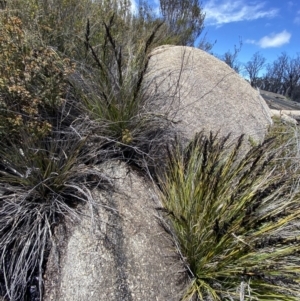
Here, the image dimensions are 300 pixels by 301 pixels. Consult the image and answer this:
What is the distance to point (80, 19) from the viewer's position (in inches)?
148

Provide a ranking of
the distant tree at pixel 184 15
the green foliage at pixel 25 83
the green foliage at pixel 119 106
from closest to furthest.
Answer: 1. the green foliage at pixel 25 83
2. the green foliage at pixel 119 106
3. the distant tree at pixel 184 15

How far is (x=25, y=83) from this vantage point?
2.42 metres

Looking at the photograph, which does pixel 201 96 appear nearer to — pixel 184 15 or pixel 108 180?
pixel 108 180

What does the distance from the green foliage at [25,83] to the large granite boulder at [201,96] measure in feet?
3.09

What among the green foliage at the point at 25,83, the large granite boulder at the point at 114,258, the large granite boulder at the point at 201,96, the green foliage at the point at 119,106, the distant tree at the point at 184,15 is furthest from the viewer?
the distant tree at the point at 184,15

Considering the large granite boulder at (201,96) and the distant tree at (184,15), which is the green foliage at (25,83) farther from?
the distant tree at (184,15)

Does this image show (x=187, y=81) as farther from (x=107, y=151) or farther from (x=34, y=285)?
(x=34, y=285)

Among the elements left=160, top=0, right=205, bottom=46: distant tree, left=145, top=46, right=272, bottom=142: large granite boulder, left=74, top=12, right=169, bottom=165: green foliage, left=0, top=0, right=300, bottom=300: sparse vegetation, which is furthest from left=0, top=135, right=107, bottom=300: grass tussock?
left=160, top=0, right=205, bottom=46: distant tree

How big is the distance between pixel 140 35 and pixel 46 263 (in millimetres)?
3539

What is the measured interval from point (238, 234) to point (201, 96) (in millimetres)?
2022

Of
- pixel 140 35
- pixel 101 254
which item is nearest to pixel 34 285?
pixel 101 254

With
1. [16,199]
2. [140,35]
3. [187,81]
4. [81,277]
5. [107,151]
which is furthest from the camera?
[140,35]

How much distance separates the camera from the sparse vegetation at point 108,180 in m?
1.90

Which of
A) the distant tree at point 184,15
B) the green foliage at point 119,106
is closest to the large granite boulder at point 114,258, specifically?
the green foliage at point 119,106
